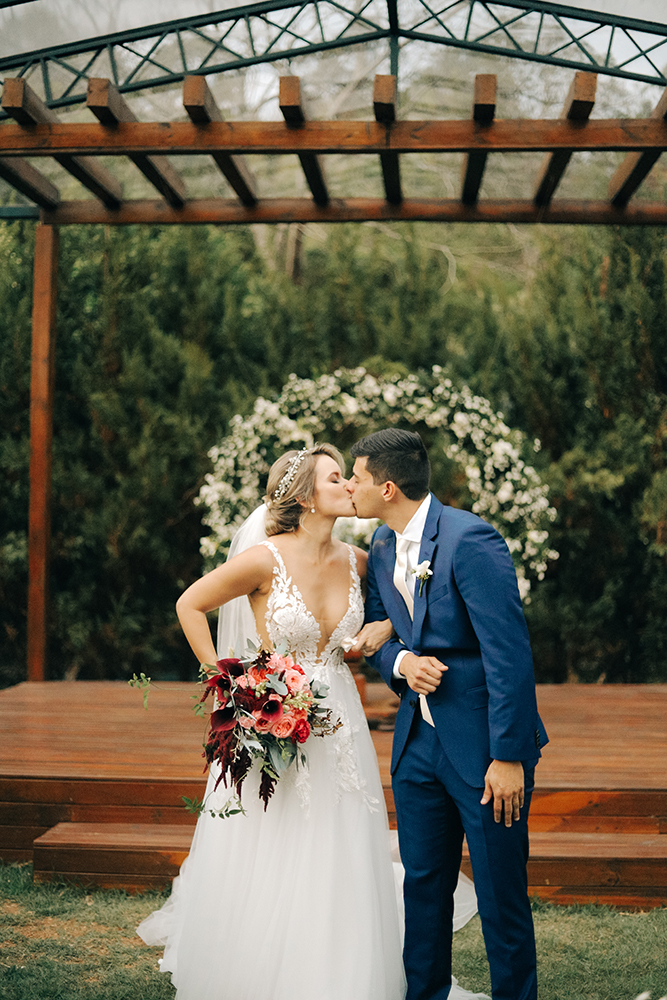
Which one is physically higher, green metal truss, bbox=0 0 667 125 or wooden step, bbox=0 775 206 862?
green metal truss, bbox=0 0 667 125

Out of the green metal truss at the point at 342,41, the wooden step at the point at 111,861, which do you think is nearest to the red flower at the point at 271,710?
the wooden step at the point at 111,861

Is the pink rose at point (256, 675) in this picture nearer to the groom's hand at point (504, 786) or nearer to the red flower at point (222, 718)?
the red flower at point (222, 718)

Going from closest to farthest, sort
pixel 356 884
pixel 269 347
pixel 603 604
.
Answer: pixel 356 884 → pixel 603 604 → pixel 269 347

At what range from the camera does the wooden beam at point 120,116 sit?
14.6 feet

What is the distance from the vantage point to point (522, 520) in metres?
5.89

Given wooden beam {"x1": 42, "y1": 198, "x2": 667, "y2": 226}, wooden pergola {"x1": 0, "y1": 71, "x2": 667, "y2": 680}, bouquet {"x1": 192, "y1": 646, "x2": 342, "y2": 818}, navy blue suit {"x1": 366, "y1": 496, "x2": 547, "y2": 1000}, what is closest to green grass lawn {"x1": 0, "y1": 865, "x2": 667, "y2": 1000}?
navy blue suit {"x1": 366, "y1": 496, "x2": 547, "y2": 1000}

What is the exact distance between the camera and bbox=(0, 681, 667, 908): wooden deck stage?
3715mm

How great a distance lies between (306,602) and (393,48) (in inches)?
155

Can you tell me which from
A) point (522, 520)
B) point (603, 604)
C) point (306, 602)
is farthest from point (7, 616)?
point (306, 602)

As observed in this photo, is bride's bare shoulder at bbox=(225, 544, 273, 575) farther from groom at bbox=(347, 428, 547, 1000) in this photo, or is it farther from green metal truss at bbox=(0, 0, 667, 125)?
green metal truss at bbox=(0, 0, 667, 125)

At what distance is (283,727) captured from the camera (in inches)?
103

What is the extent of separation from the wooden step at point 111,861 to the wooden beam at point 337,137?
3.36m

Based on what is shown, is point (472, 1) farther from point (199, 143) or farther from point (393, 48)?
point (199, 143)

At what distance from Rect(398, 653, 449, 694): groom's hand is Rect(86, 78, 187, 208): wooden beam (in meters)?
3.33
